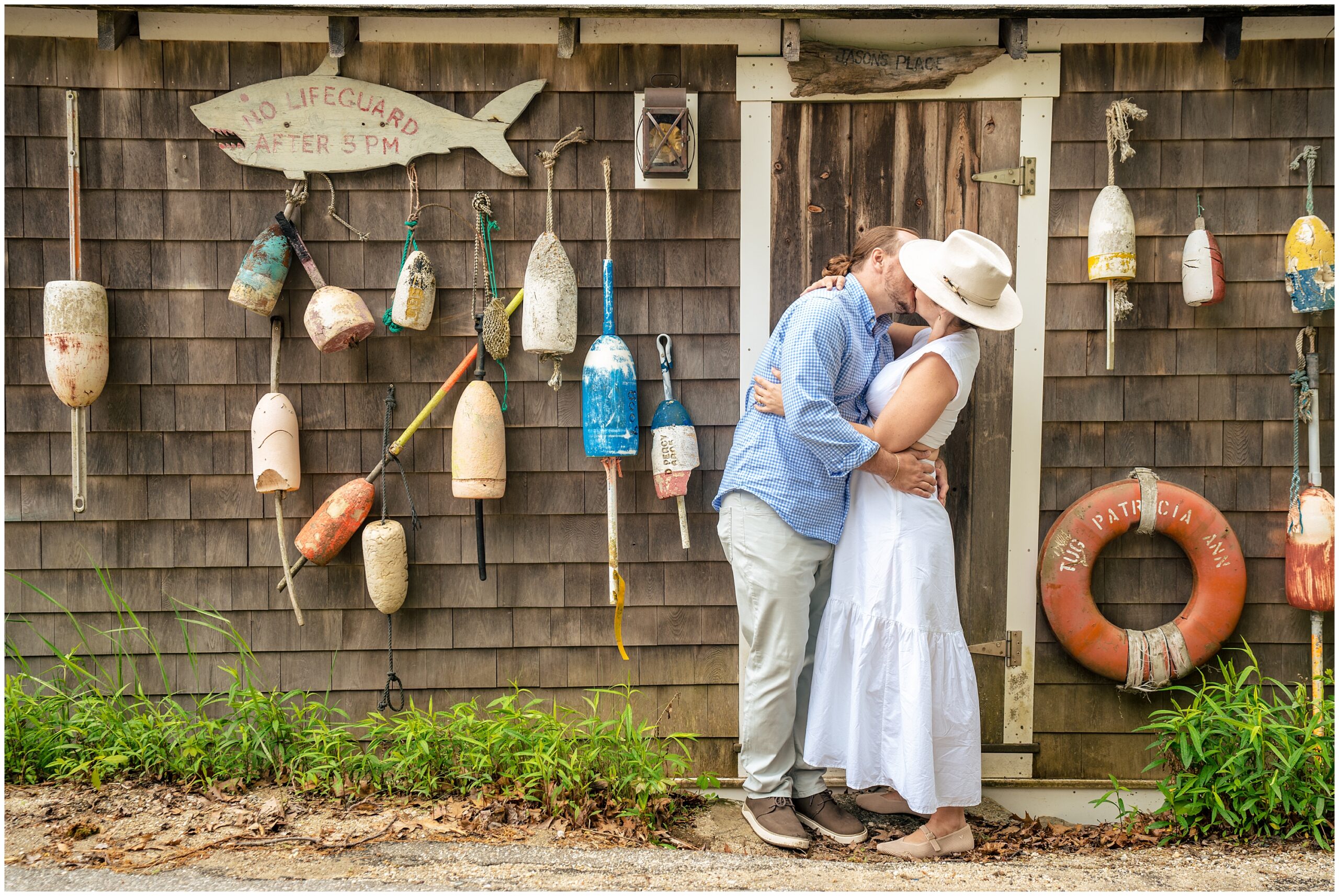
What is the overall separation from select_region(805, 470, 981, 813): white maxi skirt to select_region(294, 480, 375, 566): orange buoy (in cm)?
158

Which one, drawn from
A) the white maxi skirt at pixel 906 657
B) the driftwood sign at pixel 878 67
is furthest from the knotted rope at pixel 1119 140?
the white maxi skirt at pixel 906 657

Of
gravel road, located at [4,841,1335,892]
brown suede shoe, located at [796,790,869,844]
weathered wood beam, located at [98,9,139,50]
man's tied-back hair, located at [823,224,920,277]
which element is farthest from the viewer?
weathered wood beam, located at [98,9,139,50]

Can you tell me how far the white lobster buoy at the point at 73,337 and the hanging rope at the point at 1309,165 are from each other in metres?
4.00

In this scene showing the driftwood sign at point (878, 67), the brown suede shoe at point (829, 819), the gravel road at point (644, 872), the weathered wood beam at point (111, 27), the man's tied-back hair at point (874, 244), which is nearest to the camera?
the gravel road at point (644, 872)

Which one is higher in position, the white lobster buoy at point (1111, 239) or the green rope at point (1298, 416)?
the white lobster buoy at point (1111, 239)

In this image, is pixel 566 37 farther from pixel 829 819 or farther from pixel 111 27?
pixel 829 819

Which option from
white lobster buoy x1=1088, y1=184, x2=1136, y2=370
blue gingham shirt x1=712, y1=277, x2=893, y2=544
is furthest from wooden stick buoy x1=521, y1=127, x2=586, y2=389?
white lobster buoy x1=1088, y1=184, x2=1136, y2=370

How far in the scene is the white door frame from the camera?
2742 millimetres

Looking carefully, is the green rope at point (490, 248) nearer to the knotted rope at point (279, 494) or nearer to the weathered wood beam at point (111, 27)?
the knotted rope at point (279, 494)

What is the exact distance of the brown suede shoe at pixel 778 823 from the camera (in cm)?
243

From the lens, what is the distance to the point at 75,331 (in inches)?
105

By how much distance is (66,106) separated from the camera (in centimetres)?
271

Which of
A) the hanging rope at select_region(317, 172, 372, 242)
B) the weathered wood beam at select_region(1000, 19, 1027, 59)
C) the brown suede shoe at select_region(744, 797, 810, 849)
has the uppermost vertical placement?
the weathered wood beam at select_region(1000, 19, 1027, 59)

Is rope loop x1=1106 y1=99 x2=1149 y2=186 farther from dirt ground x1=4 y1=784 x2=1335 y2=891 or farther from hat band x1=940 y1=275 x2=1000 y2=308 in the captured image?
dirt ground x1=4 y1=784 x2=1335 y2=891
